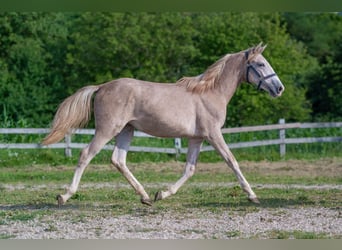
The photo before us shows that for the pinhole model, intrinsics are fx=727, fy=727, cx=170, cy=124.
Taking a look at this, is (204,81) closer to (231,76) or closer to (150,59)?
(231,76)

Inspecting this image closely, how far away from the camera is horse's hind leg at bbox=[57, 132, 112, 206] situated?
848cm

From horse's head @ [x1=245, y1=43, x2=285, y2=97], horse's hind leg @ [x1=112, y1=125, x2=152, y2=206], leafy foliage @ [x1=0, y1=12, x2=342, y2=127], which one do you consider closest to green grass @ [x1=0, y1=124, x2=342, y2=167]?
leafy foliage @ [x1=0, y1=12, x2=342, y2=127]

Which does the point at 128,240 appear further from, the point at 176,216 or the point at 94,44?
the point at 94,44

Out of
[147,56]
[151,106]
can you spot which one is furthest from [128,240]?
[147,56]

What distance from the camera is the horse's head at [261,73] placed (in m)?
Result: 9.21

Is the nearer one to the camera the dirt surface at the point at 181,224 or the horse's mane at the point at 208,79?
the dirt surface at the point at 181,224

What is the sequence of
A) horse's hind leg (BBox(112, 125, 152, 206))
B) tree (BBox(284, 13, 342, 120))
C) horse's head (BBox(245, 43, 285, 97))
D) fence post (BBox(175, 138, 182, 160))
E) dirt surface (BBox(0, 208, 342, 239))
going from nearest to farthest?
dirt surface (BBox(0, 208, 342, 239)) → horse's hind leg (BBox(112, 125, 152, 206)) → horse's head (BBox(245, 43, 285, 97)) → fence post (BBox(175, 138, 182, 160)) → tree (BBox(284, 13, 342, 120))

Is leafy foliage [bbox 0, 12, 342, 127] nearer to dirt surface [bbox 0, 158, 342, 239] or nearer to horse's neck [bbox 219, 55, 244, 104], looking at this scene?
horse's neck [bbox 219, 55, 244, 104]

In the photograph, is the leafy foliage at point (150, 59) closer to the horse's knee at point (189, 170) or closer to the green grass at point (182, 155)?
the green grass at point (182, 155)

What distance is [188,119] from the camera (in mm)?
8945

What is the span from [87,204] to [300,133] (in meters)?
13.0

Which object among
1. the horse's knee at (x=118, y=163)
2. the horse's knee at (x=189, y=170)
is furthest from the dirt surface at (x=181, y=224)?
the horse's knee at (x=189, y=170)

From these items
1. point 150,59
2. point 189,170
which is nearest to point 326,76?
point 150,59

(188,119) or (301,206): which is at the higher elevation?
(188,119)
